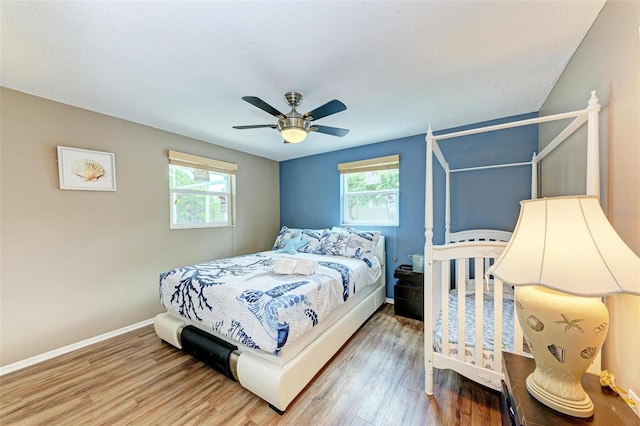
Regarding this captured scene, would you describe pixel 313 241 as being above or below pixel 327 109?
below

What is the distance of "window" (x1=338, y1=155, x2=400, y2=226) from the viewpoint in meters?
3.54

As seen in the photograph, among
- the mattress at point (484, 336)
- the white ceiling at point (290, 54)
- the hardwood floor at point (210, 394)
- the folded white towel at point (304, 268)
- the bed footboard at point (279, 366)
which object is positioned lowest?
the hardwood floor at point (210, 394)

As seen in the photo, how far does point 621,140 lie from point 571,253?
0.75 metres

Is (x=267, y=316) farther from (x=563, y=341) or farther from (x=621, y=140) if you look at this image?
(x=621, y=140)

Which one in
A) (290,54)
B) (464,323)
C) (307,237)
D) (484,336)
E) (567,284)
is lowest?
(484,336)

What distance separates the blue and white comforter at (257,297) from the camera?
5.41 feet

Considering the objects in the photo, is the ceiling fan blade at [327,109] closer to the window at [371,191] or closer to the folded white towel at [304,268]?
the folded white towel at [304,268]

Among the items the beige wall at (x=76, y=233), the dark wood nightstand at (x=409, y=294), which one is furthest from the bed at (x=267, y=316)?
the beige wall at (x=76, y=233)

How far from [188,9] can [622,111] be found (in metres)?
2.20

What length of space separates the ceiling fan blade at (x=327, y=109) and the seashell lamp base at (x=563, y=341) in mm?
1559

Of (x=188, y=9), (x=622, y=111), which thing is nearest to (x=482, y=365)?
(x=622, y=111)

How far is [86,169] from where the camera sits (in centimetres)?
248

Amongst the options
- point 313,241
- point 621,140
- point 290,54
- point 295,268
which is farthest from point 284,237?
point 621,140

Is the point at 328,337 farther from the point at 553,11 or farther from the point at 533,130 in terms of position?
the point at 533,130
